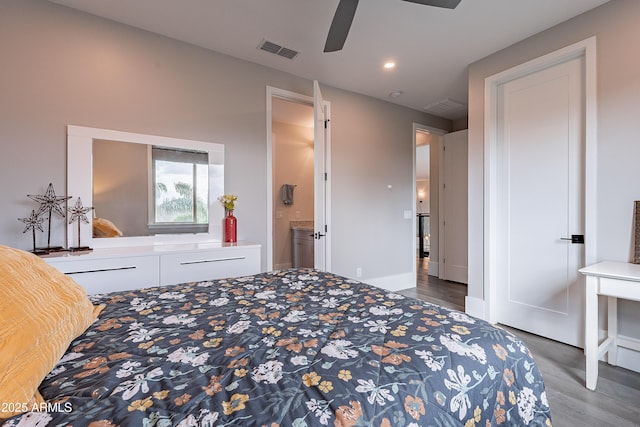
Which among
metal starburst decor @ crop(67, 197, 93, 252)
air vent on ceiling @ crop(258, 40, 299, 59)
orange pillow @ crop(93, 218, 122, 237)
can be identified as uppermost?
air vent on ceiling @ crop(258, 40, 299, 59)

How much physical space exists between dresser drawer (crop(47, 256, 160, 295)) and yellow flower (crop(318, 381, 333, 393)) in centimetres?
196

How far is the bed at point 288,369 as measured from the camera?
0.65 m

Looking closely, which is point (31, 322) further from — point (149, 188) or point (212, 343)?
point (149, 188)

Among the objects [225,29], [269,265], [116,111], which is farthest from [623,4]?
[116,111]

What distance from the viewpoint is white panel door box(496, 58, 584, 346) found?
2.48 m

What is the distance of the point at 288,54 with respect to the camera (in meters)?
2.98

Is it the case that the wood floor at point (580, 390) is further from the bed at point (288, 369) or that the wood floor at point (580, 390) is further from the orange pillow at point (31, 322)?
the orange pillow at point (31, 322)

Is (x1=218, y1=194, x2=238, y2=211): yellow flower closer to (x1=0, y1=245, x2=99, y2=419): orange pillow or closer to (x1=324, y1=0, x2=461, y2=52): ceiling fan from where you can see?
(x1=324, y1=0, x2=461, y2=52): ceiling fan

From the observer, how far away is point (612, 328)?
2191mm

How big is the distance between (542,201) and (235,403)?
3.10m

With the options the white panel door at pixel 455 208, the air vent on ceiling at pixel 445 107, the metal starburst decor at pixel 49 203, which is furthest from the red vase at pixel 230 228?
the white panel door at pixel 455 208

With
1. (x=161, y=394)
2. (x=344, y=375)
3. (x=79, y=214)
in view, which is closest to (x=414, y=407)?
(x=344, y=375)

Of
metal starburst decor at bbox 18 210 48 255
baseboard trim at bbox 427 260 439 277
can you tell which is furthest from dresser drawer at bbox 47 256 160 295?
baseboard trim at bbox 427 260 439 277

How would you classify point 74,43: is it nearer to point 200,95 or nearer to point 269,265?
point 200,95
